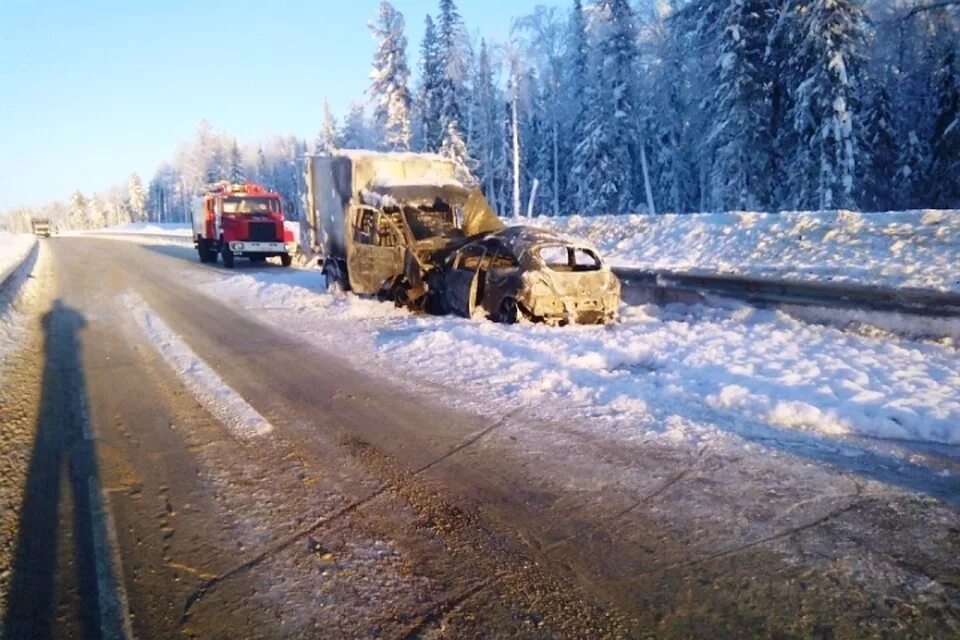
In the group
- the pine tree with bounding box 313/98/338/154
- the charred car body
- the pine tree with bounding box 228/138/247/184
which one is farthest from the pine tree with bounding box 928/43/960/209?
the pine tree with bounding box 228/138/247/184

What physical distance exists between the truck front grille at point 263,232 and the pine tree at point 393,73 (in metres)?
21.2

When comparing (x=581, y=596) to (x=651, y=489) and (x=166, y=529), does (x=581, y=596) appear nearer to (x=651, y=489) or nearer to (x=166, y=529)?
(x=651, y=489)

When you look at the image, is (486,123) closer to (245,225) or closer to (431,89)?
(431,89)

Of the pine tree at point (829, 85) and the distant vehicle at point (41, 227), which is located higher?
the pine tree at point (829, 85)

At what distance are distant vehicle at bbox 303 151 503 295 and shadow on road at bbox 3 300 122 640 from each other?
6.75 metres

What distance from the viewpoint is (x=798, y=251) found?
14.3 m

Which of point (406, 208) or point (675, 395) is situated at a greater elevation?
point (406, 208)

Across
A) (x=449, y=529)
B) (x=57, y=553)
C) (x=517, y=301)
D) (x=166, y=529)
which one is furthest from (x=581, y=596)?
(x=517, y=301)

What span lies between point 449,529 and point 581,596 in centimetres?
95

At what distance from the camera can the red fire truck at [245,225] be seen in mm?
23297

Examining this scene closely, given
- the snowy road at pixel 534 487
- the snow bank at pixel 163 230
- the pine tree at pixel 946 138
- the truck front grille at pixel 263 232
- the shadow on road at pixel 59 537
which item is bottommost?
the snowy road at pixel 534 487

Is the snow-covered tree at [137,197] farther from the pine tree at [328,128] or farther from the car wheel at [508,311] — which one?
the car wheel at [508,311]

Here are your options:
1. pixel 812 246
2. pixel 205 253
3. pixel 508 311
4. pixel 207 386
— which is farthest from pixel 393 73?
pixel 207 386

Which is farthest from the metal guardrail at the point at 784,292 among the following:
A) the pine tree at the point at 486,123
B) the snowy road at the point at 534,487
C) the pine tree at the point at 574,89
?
the pine tree at the point at 486,123
